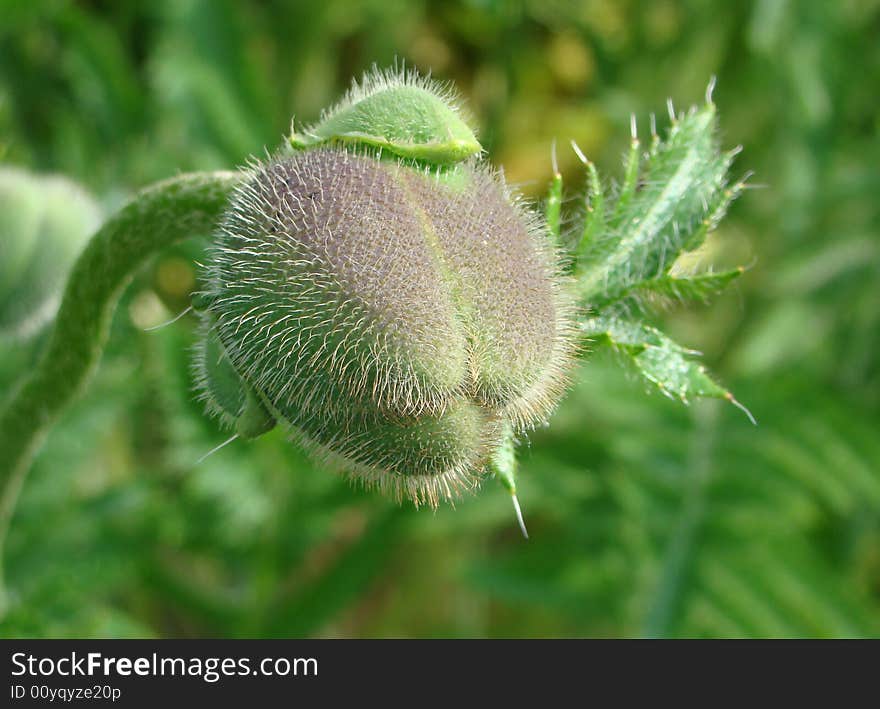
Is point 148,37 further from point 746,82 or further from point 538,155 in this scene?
point 746,82

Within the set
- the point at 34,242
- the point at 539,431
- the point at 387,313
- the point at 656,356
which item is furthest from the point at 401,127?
the point at 539,431

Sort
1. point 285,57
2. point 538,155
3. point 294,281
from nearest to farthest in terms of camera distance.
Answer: point 294,281
point 285,57
point 538,155

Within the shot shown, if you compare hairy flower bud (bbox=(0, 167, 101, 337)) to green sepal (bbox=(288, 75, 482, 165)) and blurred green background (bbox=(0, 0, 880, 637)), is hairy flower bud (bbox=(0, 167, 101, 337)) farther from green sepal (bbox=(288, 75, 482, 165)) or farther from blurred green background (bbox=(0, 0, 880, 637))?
green sepal (bbox=(288, 75, 482, 165))

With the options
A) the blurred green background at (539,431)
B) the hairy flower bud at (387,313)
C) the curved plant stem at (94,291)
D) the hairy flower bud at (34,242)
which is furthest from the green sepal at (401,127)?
the blurred green background at (539,431)

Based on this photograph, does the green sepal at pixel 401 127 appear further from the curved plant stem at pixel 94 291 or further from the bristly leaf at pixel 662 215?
the bristly leaf at pixel 662 215

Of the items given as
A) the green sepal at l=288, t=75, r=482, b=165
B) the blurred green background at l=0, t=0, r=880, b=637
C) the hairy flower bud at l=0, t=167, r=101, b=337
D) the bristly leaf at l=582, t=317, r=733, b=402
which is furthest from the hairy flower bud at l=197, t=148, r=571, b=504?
the blurred green background at l=0, t=0, r=880, b=637
